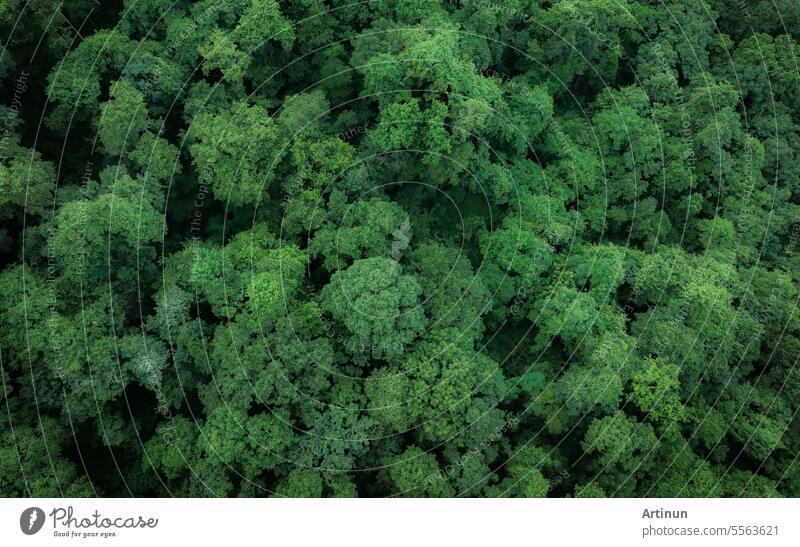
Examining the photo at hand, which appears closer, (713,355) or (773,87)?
(713,355)

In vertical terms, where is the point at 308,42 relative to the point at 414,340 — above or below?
above

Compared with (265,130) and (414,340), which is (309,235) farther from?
(414,340)

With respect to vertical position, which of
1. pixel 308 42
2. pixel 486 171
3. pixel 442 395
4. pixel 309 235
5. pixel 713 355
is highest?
pixel 308 42
